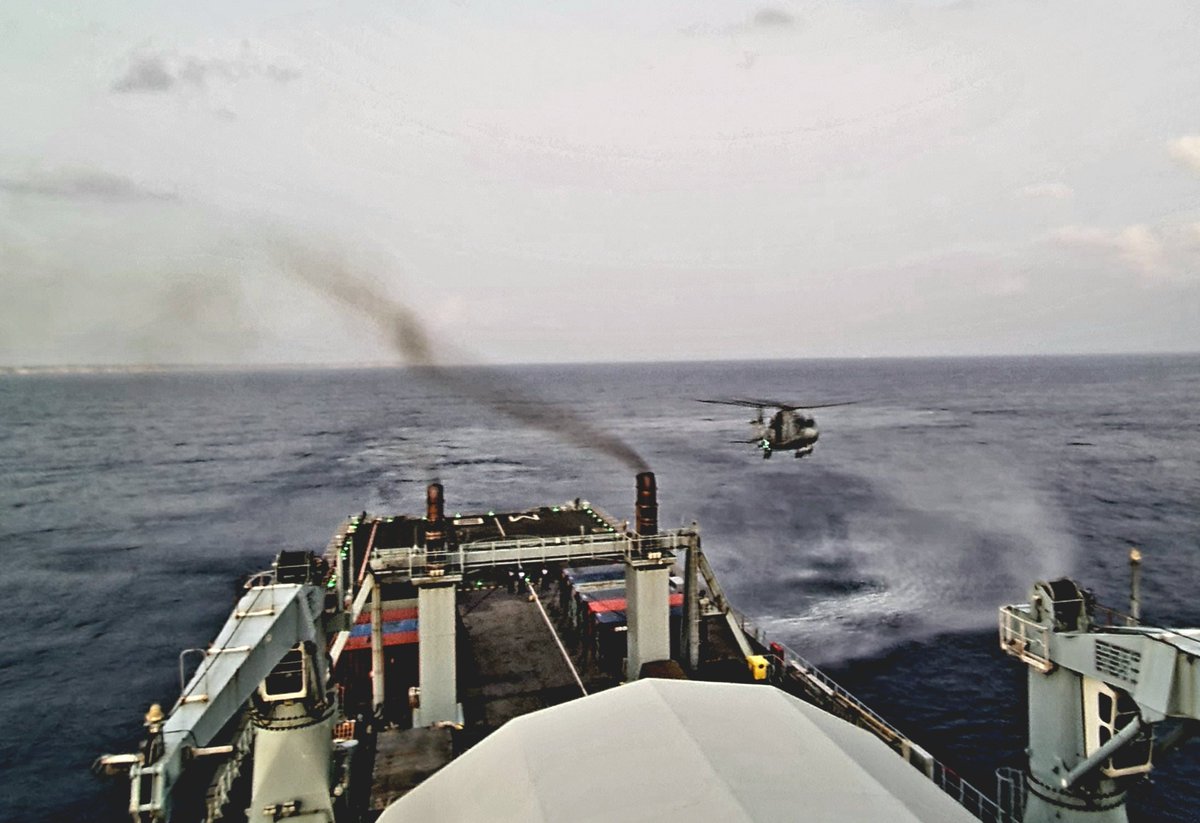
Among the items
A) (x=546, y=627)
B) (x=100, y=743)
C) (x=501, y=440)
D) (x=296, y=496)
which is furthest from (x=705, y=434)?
(x=100, y=743)

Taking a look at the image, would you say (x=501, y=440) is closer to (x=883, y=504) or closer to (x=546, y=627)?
(x=883, y=504)

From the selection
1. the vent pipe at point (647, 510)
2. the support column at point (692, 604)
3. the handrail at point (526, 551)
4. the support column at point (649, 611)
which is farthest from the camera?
the support column at point (692, 604)

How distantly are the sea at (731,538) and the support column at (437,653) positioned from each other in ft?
49.2

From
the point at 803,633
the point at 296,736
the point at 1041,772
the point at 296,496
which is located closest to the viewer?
the point at 1041,772

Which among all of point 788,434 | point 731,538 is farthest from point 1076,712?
point 731,538

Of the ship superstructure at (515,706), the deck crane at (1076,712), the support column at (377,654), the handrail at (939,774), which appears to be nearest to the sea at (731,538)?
the handrail at (939,774)

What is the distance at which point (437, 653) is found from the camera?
35625 millimetres

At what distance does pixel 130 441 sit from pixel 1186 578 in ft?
635

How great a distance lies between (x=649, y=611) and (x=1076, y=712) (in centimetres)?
1999

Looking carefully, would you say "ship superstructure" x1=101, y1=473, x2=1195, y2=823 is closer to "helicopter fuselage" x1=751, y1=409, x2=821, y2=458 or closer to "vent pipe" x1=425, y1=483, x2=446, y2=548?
"vent pipe" x1=425, y1=483, x2=446, y2=548

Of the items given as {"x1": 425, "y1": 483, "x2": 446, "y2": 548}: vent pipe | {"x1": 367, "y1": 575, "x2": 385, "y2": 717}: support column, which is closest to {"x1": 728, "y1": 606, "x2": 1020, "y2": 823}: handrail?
{"x1": 425, "y1": 483, "x2": 446, "y2": 548}: vent pipe

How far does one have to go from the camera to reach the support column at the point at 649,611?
127 ft

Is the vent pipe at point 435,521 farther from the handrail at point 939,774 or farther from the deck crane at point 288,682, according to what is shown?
the handrail at point 939,774

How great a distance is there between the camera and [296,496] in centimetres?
10888
